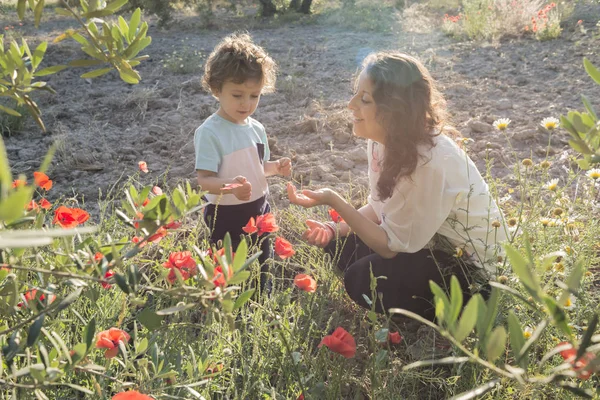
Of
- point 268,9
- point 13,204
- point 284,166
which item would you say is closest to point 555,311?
point 13,204

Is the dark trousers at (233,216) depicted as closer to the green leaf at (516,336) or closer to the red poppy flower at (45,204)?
the red poppy flower at (45,204)

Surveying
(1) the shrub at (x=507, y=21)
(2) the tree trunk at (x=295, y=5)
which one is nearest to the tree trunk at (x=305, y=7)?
(2) the tree trunk at (x=295, y=5)

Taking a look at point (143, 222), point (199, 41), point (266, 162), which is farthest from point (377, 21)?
point (143, 222)

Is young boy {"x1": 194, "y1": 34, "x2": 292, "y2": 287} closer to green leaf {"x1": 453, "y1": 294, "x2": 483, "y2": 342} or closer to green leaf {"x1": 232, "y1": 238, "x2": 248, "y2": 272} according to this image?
green leaf {"x1": 232, "y1": 238, "x2": 248, "y2": 272}

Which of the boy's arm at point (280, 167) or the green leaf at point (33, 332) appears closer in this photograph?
the green leaf at point (33, 332)

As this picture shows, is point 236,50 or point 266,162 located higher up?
point 236,50

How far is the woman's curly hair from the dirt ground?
0.49m

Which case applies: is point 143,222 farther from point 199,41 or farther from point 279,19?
point 279,19

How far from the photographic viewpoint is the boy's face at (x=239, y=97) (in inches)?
89.7

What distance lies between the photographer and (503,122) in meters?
2.06

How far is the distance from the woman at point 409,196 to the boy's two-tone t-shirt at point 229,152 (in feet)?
1.18

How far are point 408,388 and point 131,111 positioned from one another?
366 centimetres

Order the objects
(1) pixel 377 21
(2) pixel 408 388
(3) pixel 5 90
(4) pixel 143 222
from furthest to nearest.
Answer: (1) pixel 377 21
(2) pixel 408 388
(3) pixel 5 90
(4) pixel 143 222

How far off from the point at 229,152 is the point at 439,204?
87cm
